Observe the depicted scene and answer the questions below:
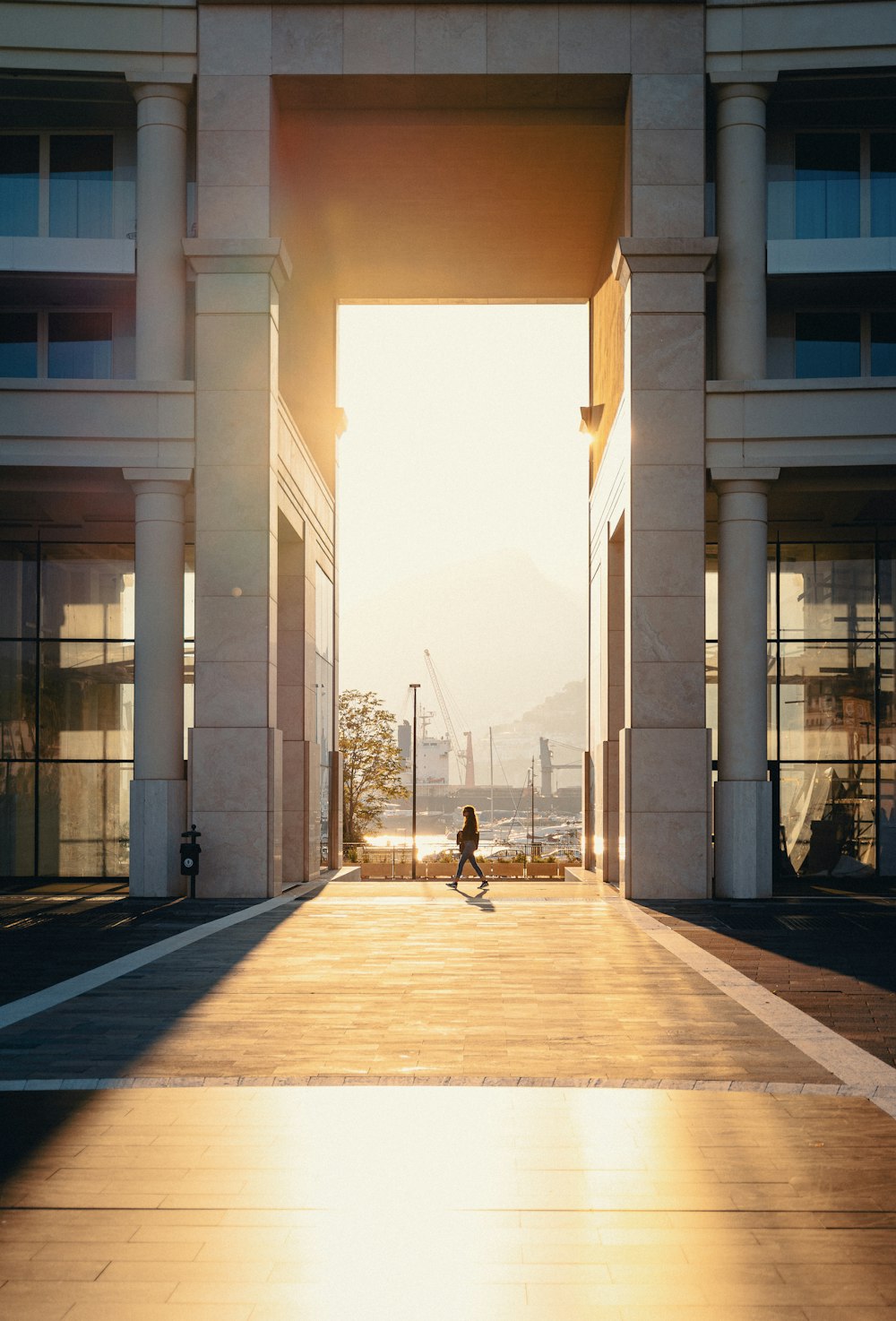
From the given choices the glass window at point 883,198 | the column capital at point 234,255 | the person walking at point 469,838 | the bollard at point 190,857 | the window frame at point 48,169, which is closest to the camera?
the bollard at point 190,857

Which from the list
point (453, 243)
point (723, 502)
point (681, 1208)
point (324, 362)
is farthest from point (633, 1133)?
point (324, 362)

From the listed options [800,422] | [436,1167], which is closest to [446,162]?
[800,422]

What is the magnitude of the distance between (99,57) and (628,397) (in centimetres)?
1123

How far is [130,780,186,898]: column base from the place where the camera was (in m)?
23.2

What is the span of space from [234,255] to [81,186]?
4195 mm

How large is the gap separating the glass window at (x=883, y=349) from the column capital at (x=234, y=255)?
12.0m

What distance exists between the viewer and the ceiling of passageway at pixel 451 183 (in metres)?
25.0

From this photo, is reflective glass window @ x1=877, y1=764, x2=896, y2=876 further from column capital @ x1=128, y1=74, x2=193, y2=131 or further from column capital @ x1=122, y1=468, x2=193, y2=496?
column capital @ x1=128, y1=74, x2=193, y2=131

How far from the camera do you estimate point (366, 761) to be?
68.2 metres

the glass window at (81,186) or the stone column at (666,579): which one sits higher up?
the glass window at (81,186)

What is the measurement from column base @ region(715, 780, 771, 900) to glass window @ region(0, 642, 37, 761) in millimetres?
14544

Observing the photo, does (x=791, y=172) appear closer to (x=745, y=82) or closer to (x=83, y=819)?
(x=745, y=82)

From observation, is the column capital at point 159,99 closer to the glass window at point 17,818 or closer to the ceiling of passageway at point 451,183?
the ceiling of passageway at point 451,183

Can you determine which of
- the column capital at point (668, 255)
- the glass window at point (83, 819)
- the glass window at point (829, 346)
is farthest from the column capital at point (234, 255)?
the glass window at point (83, 819)
